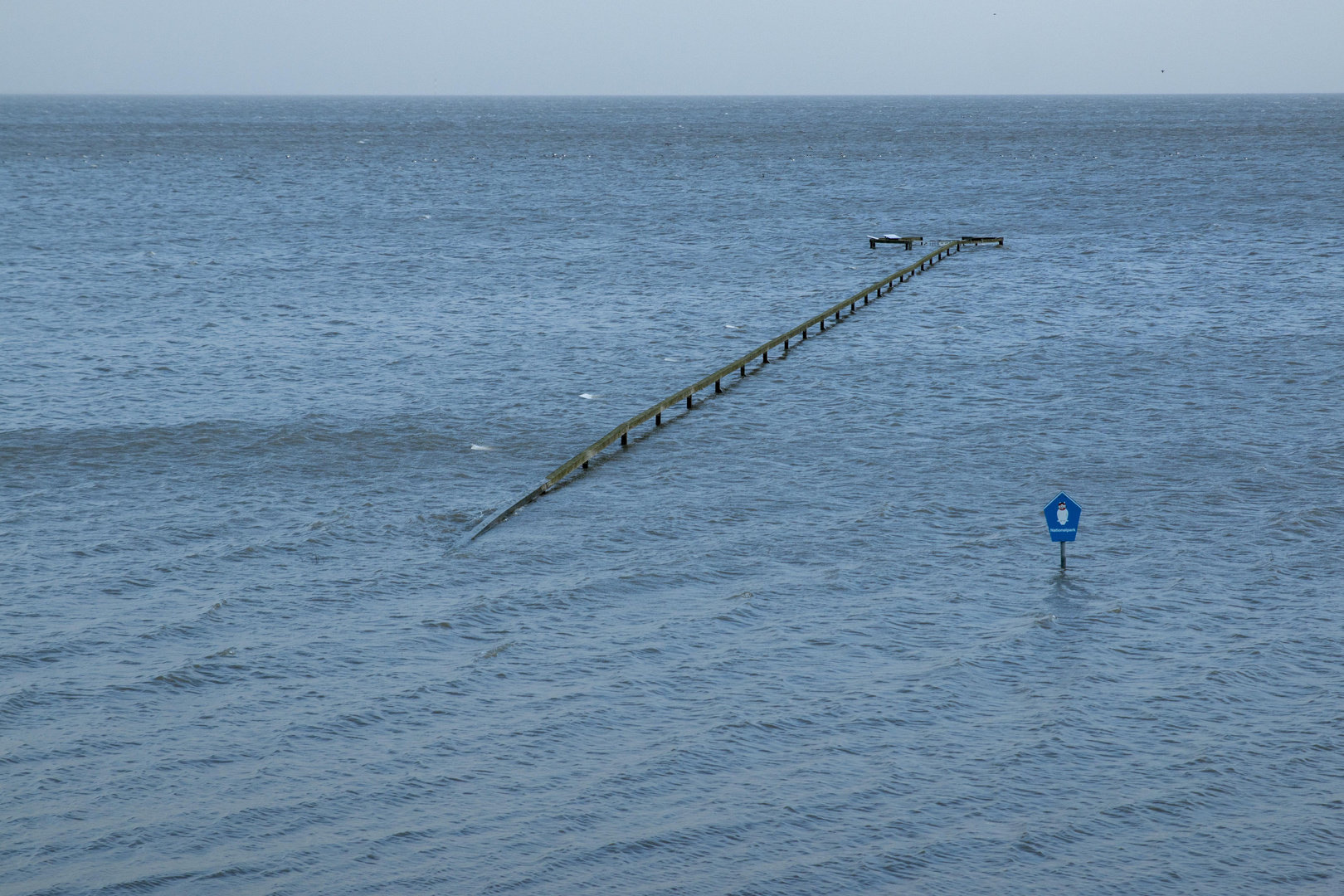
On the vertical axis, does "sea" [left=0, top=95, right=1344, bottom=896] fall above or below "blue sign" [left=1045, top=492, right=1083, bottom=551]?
below

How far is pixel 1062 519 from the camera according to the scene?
21.6 meters

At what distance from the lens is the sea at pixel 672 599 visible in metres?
14.7

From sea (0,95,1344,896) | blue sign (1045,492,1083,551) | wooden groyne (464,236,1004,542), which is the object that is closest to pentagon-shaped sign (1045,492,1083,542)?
blue sign (1045,492,1083,551)

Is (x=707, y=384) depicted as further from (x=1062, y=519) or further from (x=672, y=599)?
(x=1062, y=519)

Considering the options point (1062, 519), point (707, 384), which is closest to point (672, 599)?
point (1062, 519)

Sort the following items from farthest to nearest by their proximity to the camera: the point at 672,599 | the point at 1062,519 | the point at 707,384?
the point at 707,384 → the point at 1062,519 → the point at 672,599

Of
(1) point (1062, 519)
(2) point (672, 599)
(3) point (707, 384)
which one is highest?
(1) point (1062, 519)

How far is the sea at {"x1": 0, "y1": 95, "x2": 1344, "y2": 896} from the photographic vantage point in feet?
48.1

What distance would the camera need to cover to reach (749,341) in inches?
1738

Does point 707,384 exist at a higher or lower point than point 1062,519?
lower

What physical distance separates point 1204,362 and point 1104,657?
23033 mm

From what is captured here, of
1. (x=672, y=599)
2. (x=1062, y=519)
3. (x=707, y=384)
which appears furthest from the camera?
(x=707, y=384)

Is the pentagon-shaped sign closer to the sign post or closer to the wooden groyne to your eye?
the sign post

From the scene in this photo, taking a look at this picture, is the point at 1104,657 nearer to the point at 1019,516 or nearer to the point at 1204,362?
the point at 1019,516
